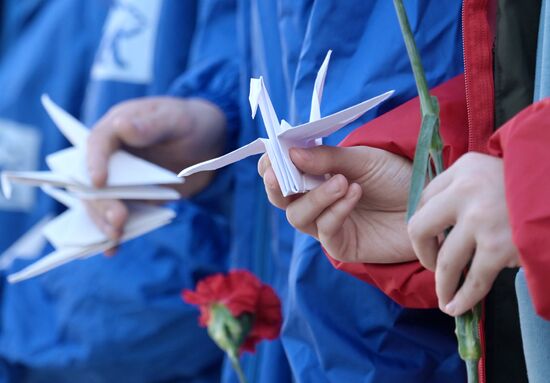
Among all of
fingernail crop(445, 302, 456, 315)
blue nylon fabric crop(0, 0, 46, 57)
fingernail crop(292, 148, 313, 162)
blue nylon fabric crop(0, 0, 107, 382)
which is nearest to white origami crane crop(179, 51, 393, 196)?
fingernail crop(292, 148, 313, 162)

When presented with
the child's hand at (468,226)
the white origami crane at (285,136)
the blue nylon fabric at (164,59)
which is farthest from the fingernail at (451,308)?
the blue nylon fabric at (164,59)

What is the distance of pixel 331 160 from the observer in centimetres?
49

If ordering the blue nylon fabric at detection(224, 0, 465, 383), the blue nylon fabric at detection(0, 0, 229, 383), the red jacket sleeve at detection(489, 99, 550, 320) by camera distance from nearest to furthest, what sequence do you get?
the red jacket sleeve at detection(489, 99, 550, 320) < the blue nylon fabric at detection(224, 0, 465, 383) < the blue nylon fabric at detection(0, 0, 229, 383)

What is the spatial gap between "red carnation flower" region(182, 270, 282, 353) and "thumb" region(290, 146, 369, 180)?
0.83ft

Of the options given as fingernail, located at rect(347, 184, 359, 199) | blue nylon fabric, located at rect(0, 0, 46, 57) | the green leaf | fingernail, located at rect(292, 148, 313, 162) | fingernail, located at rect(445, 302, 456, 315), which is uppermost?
the green leaf

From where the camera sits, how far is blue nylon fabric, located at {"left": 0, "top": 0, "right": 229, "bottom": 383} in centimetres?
Result: 107

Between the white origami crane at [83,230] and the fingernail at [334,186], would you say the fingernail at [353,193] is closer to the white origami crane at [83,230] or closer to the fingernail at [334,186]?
the fingernail at [334,186]

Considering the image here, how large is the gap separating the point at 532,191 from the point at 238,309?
39cm

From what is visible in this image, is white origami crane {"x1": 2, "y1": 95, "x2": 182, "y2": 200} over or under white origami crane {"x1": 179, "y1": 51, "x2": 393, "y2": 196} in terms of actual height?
under

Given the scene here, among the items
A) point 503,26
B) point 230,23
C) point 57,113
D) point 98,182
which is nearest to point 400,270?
point 503,26

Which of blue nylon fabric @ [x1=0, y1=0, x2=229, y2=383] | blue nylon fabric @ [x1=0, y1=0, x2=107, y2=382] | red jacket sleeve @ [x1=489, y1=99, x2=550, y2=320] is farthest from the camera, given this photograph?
blue nylon fabric @ [x1=0, y1=0, x2=107, y2=382]

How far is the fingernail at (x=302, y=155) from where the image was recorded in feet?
1.56

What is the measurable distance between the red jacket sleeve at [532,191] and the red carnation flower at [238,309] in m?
0.37

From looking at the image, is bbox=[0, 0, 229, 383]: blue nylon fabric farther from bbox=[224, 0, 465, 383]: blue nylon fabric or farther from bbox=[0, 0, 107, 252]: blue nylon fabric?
bbox=[224, 0, 465, 383]: blue nylon fabric
